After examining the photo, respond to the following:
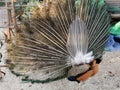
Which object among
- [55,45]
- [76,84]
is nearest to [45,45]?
[55,45]

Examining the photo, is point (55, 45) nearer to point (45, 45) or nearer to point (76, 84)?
point (45, 45)

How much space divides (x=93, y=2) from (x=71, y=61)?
3.06 ft

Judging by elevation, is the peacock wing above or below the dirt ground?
above

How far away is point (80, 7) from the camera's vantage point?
405 cm

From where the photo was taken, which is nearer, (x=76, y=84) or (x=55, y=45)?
(x=55, y=45)

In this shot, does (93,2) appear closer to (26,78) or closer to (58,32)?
(58,32)

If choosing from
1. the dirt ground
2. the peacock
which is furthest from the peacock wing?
the dirt ground

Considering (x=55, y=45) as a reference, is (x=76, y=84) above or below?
below

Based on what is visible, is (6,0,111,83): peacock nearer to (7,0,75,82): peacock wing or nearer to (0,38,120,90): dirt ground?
(7,0,75,82): peacock wing

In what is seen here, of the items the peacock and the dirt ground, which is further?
the dirt ground

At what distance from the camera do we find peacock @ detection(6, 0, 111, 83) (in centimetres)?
387

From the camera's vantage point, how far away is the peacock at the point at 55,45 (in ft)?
12.7

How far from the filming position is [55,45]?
3.89 meters

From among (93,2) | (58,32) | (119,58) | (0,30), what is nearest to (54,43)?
(58,32)
